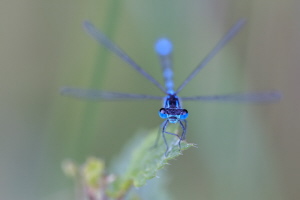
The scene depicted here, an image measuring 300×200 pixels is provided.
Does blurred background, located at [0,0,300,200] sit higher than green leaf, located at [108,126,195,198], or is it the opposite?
blurred background, located at [0,0,300,200]

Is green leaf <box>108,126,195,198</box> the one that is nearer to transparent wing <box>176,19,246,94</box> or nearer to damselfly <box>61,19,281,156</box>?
damselfly <box>61,19,281,156</box>

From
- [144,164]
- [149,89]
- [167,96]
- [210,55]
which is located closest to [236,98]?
[167,96]

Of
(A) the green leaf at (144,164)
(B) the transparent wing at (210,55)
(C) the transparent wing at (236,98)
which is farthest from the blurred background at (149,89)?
(A) the green leaf at (144,164)

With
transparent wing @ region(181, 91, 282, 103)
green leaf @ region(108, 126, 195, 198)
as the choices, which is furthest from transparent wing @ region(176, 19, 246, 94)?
green leaf @ region(108, 126, 195, 198)

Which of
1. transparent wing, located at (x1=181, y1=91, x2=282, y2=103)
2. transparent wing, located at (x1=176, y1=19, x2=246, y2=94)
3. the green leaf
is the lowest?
the green leaf

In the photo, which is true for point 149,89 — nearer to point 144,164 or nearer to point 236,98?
point 236,98

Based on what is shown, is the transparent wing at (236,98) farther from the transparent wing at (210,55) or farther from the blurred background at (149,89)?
the blurred background at (149,89)

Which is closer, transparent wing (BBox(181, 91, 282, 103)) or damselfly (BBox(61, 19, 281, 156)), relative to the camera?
damselfly (BBox(61, 19, 281, 156))
